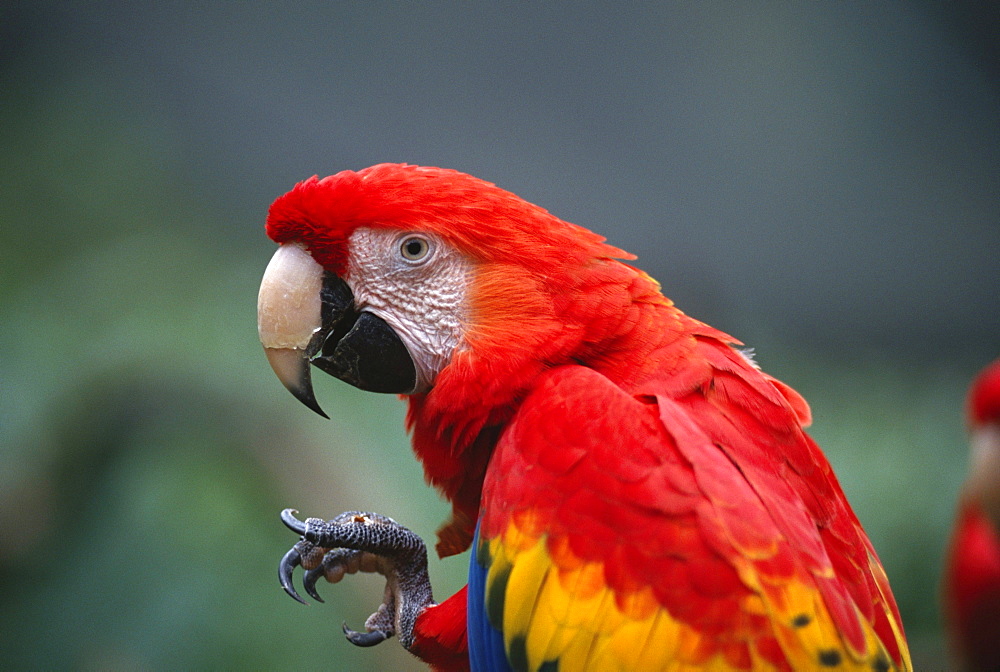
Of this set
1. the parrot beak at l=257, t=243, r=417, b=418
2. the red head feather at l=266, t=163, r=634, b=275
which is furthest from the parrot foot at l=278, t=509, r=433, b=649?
the red head feather at l=266, t=163, r=634, b=275

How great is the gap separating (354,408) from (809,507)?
1.65m

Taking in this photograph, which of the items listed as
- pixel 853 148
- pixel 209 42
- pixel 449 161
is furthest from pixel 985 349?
pixel 209 42

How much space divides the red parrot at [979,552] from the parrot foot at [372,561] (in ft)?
4.41

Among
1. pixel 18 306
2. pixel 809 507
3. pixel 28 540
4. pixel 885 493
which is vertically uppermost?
pixel 809 507

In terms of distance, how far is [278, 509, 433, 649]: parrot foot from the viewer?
1065 millimetres

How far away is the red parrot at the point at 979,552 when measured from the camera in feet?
5.43

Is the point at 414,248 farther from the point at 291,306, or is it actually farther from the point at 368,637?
the point at 368,637

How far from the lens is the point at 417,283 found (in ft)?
3.30

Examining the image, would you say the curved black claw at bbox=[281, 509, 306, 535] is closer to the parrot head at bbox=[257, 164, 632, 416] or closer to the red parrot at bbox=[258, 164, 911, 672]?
the red parrot at bbox=[258, 164, 911, 672]

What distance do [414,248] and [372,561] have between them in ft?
1.67

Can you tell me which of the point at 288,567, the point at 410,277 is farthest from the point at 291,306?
the point at 288,567

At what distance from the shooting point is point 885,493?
2.25m

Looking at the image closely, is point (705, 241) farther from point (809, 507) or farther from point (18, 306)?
point (18, 306)

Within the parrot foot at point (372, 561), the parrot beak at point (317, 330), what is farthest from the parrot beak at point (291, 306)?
the parrot foot at point (372, 561)
